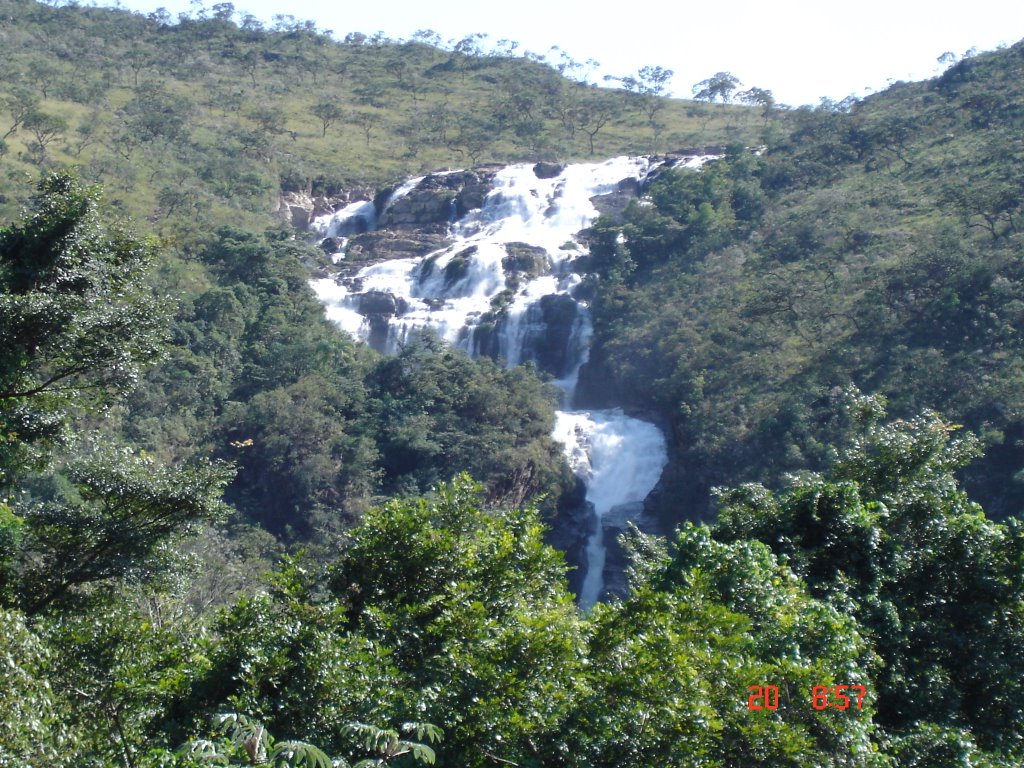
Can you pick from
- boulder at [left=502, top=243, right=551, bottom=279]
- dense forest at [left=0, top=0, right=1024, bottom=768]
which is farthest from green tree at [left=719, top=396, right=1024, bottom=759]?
boulder at [left=502, top=243, right=551, bottom=279]

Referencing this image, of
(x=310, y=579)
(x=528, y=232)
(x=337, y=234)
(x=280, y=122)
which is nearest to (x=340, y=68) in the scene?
(x=280, y=122)

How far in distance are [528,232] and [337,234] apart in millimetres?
11317

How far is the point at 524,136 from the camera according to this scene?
69375 millimetres

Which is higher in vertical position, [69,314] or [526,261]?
[69,314]

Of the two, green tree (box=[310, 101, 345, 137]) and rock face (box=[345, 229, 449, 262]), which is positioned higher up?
green tree (box=[310, 101, 345, 137])

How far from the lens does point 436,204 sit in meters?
55.8

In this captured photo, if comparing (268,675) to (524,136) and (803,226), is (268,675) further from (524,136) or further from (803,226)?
(524,136)

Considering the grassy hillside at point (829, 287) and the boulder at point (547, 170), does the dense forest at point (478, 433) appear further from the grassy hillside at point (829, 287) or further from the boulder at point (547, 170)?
the boulder at point (547, 170)

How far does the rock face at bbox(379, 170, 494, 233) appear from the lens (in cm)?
5538
